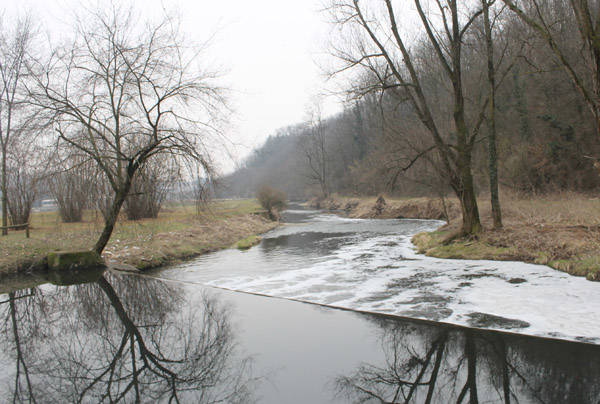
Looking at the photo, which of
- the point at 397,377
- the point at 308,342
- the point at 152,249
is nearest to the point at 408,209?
the point at 152,249

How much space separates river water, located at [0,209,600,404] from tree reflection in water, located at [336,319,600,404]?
0.06 feet

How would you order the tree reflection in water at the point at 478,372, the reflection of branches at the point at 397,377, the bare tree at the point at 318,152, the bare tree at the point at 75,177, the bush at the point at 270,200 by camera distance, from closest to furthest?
the tree reflection in water at the point at 478,372
the reflection of branches at the point at 397,377
the bare tree at the point at 75,177
the bush at the point at 270,200
the bare tree at the point at 318,152

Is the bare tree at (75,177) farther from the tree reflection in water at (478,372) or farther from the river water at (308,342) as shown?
the tree reflection in water at (478,372)

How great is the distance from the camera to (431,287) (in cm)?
807

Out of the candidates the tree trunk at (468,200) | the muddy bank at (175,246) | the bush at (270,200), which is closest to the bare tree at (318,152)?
the bush at (270,200)

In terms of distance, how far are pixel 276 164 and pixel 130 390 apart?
8966cm

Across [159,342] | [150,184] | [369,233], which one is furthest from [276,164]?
[159,342]

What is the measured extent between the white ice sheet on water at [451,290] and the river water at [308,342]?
0.04 metres

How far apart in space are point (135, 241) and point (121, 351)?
11273 mm

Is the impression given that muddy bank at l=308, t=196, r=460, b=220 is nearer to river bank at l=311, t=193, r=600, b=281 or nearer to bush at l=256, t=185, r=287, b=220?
bush at l=256, t=185, r=287, b=220

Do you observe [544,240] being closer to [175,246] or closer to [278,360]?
[278,360]

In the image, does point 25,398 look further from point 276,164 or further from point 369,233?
point 276,164

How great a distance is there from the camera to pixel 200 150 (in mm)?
10984

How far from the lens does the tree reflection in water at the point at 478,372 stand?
Answer: 3711 mm
